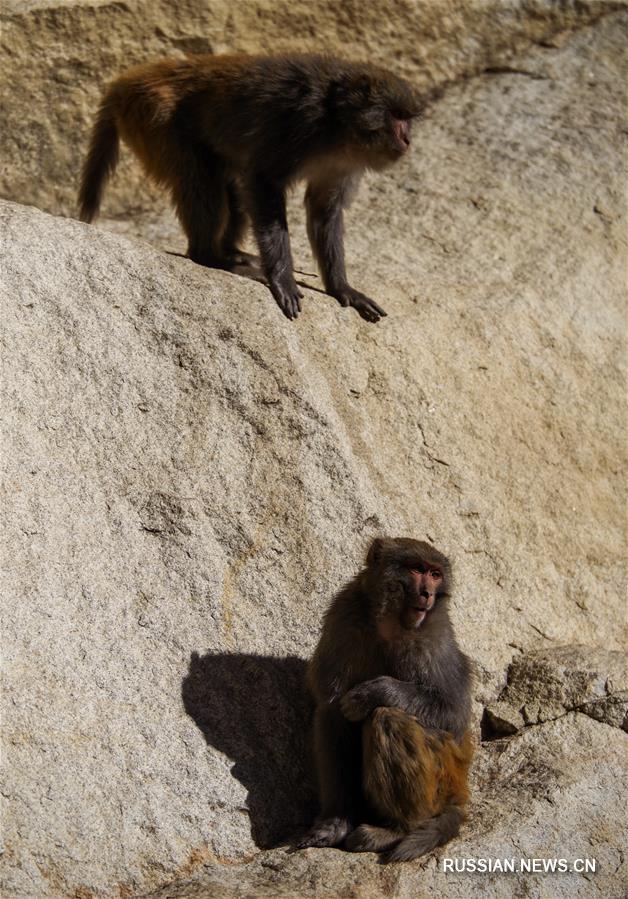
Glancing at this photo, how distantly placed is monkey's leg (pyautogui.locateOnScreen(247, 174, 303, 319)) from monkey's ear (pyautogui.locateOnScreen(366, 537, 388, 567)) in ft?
5.09

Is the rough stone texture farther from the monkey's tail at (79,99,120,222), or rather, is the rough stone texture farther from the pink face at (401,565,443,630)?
the monkey's tail at (79,99,120,222)

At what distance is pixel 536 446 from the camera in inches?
245

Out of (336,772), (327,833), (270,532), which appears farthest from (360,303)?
(327,833)

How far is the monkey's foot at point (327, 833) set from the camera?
4.29 metres

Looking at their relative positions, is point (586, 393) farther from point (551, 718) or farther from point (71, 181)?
point (71, 181)

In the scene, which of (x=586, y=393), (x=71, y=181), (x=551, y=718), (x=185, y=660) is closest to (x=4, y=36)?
(x=71, y=181)

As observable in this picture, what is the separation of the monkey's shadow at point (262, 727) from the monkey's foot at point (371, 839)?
0.30 meters

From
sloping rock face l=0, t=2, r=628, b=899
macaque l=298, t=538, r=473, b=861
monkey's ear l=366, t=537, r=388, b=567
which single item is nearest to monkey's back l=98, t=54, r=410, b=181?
sloping rock face l=0, t=2, r=628, b=899

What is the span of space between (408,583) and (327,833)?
2.97 feet

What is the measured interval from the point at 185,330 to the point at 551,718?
7.24 feet

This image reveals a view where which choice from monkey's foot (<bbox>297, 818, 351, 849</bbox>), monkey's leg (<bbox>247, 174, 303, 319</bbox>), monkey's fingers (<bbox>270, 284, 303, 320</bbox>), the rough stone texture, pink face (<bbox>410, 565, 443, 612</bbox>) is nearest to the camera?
monkey's foot (<bbox>297, 818, 351, 849</bbox>)

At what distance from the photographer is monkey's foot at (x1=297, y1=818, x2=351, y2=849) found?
429cm

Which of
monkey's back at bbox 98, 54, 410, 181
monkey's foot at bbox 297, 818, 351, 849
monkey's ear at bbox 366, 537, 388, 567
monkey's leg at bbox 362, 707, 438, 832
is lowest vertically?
monkey's foot at bbox 297, 818, 351, 849

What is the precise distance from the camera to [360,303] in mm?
6035
